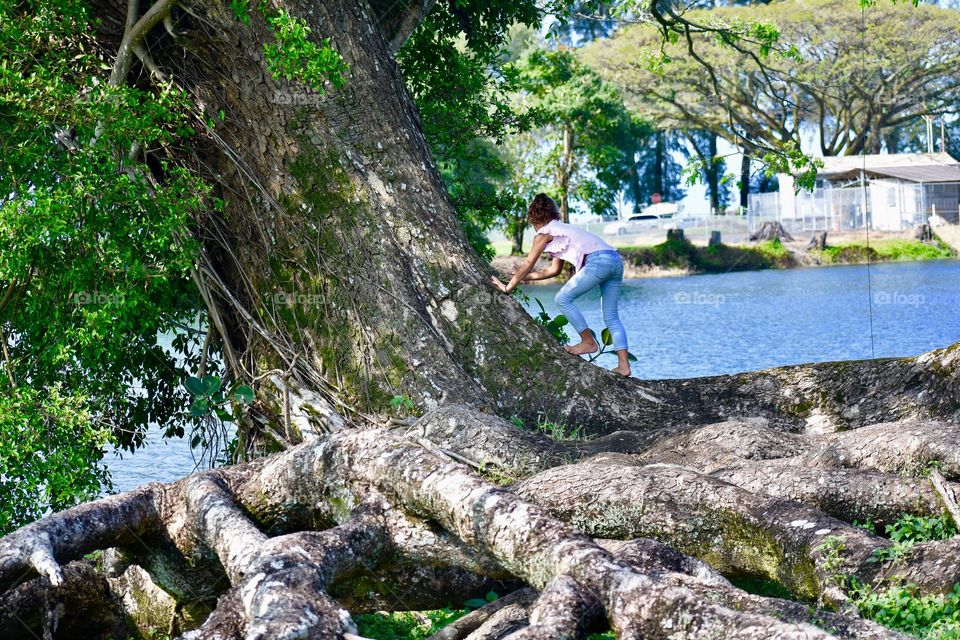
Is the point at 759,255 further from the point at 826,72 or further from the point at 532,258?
the point at 532,258

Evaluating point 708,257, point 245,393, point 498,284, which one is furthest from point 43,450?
point 708,257

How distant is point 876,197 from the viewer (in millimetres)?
41688

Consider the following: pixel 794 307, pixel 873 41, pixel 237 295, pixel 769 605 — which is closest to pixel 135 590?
pixel 237 295

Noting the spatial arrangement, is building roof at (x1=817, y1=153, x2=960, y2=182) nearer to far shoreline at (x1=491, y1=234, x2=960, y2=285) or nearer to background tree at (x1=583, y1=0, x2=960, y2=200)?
background tree at (x1=583, y1=0, x2=960, y2=200)

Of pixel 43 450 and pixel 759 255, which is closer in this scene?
pixel 43 450

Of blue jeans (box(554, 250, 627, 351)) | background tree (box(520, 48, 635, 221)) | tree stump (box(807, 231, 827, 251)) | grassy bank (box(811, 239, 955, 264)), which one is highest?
background tree (box(520, 48, 635, 221))

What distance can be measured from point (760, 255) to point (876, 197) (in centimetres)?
487

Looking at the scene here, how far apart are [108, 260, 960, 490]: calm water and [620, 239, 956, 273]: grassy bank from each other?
0.56 m

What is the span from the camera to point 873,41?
42031mm

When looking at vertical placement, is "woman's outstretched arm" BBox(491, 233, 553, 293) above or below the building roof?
below

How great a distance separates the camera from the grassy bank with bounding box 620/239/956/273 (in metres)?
38.5

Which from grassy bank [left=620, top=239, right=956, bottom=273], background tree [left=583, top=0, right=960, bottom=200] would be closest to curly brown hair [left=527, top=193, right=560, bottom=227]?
grassy bank [left=620, top=239, right=956, bottom=273]

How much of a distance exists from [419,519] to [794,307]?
26357mm

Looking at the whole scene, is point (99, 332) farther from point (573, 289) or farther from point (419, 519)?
point (573, 289)
